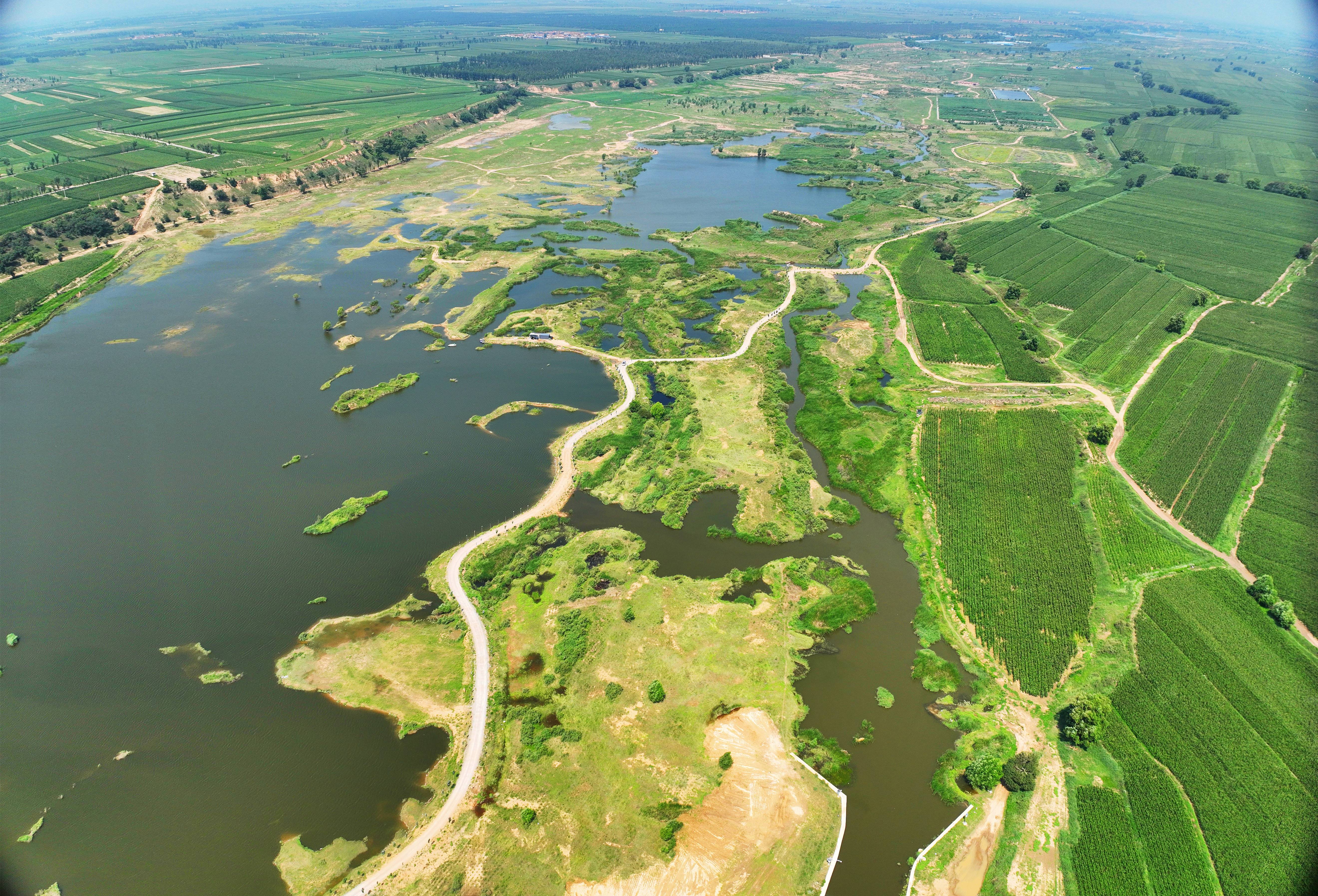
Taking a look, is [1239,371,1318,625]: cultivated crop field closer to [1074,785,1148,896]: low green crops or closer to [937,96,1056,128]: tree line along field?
[1074,785,1148,896]: low green crops

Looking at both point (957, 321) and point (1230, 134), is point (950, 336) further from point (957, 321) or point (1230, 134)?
point (1230, 134)

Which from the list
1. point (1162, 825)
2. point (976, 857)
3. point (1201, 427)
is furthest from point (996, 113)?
point (976, 857)

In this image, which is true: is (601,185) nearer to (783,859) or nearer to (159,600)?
(159,600)

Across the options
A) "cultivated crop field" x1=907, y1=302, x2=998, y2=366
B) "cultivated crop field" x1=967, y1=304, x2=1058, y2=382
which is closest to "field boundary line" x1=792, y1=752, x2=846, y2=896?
"cultivated crop field" x1=907, y1=302, x2=998, y2=366

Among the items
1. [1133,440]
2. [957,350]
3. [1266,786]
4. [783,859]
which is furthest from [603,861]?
[957,350]

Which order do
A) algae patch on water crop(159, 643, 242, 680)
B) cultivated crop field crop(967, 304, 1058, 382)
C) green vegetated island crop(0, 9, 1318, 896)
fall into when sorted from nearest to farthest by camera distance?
1. green vegetated island crop(0, 9, 1318, 896)
2. algae patch on water crop(159, 643, 242, 680)
3. cultivated crop field crop(967, 304, 1058, 382)

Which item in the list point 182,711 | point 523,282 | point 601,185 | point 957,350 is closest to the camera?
point 182,711
